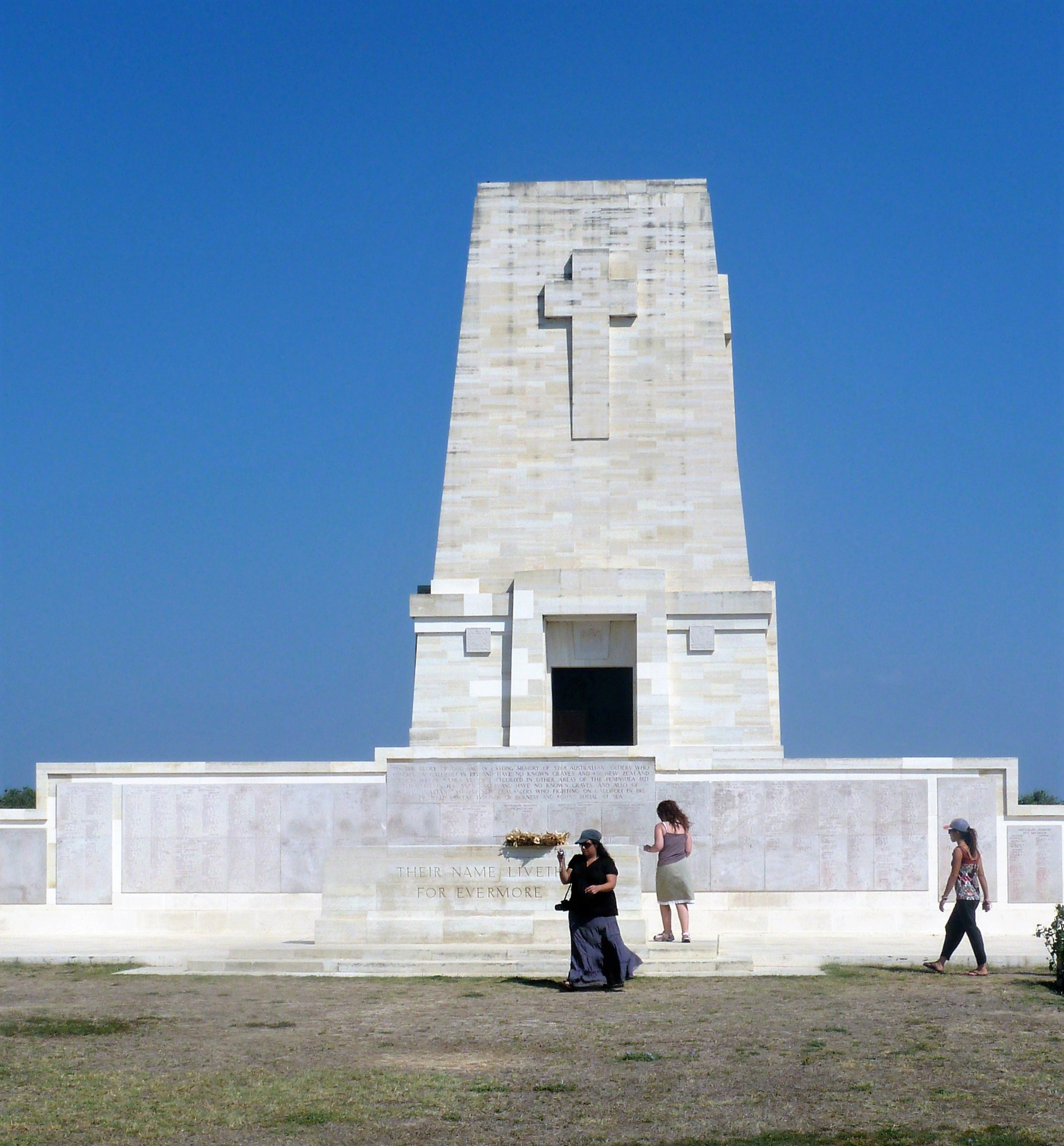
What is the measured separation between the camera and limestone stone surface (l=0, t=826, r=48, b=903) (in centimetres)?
2022

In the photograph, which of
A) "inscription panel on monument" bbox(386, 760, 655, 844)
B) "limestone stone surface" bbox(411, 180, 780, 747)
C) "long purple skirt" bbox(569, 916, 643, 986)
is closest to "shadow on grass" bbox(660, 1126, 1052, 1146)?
"long purple skirt" bbox(569, 916, 643, 986)

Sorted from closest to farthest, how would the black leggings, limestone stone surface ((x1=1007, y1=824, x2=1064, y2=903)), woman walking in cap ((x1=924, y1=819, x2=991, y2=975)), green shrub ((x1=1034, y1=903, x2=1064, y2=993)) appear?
1. green shrub ((x1=1034, y1=903, x2=1064, y2=993))
2. the black leggings
3. woman walking in cap ((x1=924, y1=819, x2=991, y2=975))
4. limestone stone surface ((x1=1007, y1=824, x2=1064, y2=903))

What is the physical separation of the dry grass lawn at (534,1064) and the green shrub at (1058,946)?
0.86 feet

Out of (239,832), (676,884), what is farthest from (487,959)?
(239,832)

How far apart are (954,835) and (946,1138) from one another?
24.2 feet

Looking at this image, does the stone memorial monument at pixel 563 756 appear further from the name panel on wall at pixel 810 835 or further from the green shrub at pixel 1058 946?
the green shrub at pixel 1058 946

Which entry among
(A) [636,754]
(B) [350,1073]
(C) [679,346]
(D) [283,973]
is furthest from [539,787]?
(B) [350,1073]

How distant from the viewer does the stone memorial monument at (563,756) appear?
63.9ft

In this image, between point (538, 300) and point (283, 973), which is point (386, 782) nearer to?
point (283, 973)

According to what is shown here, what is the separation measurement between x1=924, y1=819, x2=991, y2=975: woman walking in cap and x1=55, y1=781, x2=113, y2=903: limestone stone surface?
11331 mm

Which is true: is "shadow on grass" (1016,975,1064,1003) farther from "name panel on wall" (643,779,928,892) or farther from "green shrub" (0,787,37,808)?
"green shrub" (0,787,37,808)

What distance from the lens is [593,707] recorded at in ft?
87.0

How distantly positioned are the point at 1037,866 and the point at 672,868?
643 cm

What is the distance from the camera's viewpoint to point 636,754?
2022 cm
